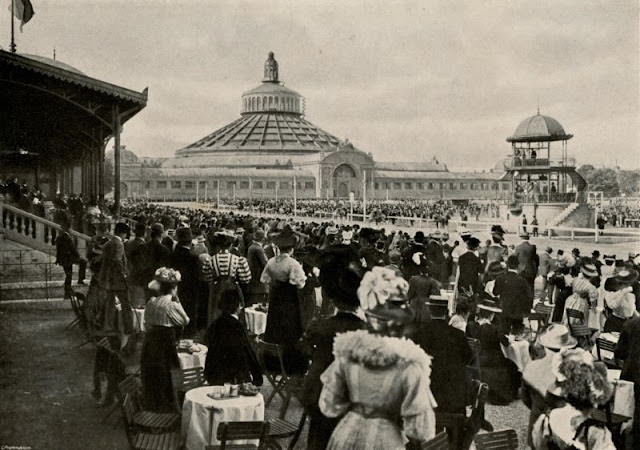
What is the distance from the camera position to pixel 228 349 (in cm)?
602

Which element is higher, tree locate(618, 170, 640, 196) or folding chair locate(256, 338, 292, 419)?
tree locate(618, 170, 640, 196)

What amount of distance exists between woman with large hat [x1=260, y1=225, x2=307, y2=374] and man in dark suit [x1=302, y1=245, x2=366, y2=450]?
98.7 inches

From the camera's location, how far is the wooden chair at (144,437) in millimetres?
5336

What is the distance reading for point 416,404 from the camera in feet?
11.7

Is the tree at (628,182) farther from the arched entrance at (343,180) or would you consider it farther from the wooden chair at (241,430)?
the wooden chair at (241,430)

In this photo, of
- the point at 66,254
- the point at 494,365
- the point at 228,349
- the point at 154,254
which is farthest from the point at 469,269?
the point at 66,254

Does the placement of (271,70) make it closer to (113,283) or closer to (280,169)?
(280,169)

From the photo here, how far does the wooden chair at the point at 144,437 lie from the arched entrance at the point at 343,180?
93.3m

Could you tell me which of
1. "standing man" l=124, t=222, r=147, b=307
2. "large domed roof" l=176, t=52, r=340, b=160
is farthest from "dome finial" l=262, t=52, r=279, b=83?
"standing man" l=124, t=222, r=147, b=307

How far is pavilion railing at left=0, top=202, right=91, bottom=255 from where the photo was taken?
15.4 meters

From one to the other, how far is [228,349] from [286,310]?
1.61m

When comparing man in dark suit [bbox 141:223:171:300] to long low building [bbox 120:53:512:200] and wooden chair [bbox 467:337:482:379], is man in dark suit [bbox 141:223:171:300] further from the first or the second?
long low building [bbox 120:53:512:200]

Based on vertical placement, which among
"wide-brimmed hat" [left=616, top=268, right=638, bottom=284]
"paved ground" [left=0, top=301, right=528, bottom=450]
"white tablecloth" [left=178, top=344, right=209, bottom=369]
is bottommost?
"paved ground" [left=0, top=301, right=528, bottom=450]

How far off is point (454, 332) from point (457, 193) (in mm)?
110202
